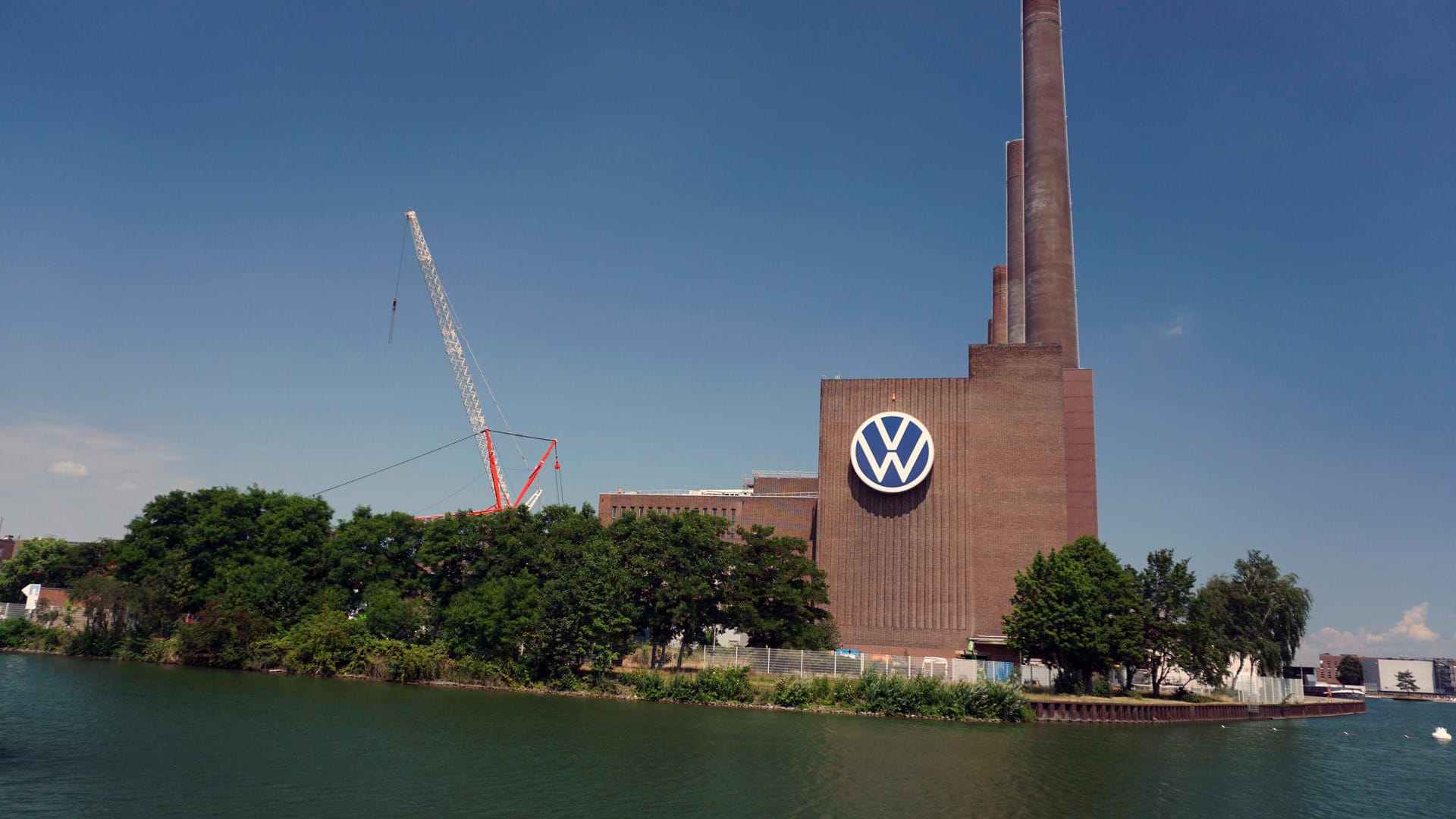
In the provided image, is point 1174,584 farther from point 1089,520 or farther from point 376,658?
point 376,658

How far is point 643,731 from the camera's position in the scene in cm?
4369

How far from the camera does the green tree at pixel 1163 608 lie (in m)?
71.2

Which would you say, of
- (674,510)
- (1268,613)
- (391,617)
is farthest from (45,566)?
(1268,613)

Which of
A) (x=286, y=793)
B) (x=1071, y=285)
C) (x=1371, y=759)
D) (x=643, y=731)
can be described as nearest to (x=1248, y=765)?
(x=1371, y=759)

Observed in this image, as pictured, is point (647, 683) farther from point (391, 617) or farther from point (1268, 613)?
point (1268, 613)

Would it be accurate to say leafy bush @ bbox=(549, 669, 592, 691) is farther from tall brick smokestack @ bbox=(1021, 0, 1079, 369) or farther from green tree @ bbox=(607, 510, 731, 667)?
tall brick smokestack @ bbox=(1021, 0, 1079, 369)

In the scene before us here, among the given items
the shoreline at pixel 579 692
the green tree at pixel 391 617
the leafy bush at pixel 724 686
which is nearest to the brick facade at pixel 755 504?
the green tree at pixel 391 617

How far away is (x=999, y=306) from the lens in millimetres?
120125

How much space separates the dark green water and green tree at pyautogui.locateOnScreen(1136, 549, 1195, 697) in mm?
11947

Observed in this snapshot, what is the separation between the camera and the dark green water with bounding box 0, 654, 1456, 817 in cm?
2720

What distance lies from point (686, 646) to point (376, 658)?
23764 mm

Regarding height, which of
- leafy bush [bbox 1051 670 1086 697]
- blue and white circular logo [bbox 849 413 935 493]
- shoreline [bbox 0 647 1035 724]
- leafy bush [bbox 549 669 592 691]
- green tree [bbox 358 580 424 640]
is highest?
blue and white circular logo [bbox 849 413 935 493]

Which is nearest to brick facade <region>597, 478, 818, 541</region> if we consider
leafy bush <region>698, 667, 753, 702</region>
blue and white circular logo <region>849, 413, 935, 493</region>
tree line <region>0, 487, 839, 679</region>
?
blue and white circular logo <region>849, 413, 935, 493</region>

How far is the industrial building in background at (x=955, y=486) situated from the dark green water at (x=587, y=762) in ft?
72.6
